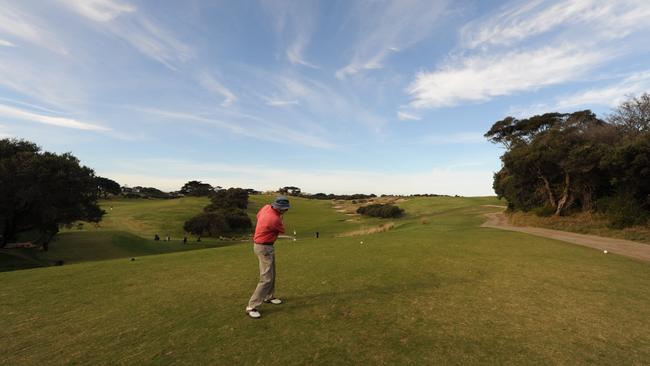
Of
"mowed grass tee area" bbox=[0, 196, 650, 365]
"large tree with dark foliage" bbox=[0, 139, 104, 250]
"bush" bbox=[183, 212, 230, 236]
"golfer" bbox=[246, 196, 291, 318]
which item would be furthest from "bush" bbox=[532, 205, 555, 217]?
"large tree with dark foliage" bbox=[0, 139, 104, 250]

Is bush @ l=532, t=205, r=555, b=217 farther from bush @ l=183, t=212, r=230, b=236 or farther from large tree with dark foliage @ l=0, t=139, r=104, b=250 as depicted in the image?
large tree with dark foliage @ l=0, t=139, r=104, b=250

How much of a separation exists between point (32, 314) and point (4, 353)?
1.94m

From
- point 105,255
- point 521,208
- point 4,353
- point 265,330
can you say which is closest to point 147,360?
point 265,330

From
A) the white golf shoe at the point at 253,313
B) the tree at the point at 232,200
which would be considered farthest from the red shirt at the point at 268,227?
the tree at the point at 232,200

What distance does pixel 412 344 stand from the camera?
4.62 meters

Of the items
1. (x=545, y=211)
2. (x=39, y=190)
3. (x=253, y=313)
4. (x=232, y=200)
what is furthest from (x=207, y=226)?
(x=545, y=211)

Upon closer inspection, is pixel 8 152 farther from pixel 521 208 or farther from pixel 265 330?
pixel 521 208

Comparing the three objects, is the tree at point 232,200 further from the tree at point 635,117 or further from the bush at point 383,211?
the tree at point 635,117

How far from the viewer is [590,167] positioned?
22828 millimetres

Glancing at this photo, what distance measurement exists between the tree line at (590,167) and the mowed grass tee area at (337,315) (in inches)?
541

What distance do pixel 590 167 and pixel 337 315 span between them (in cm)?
2569

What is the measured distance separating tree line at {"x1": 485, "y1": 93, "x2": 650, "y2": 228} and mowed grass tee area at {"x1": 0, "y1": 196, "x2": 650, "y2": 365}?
45.1ft

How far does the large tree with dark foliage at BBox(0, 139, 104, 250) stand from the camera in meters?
20.0

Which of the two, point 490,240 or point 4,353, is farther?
point 490,240
